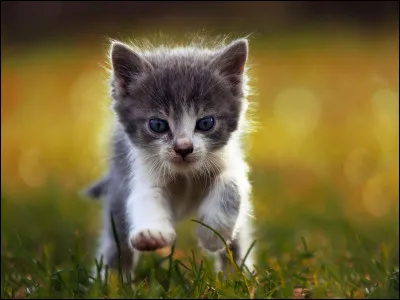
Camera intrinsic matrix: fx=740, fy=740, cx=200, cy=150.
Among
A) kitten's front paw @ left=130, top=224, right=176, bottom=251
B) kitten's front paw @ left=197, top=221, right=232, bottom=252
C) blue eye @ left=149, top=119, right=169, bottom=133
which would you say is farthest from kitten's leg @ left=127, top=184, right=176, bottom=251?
blue eye @ left=149, top=119, right=169, bottom=133

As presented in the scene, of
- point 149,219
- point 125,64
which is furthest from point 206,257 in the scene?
point 125,64

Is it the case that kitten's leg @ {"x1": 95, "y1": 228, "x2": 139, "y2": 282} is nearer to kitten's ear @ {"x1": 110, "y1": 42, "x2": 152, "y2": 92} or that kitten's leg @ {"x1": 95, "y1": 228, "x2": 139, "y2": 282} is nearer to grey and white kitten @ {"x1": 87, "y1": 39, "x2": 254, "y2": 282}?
grey and white kitten @ {"x1": 87, "y1": 39, "x2": 254, "y2": 282}

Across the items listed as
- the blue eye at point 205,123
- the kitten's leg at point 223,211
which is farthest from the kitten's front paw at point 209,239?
the blue eye at point 205,123

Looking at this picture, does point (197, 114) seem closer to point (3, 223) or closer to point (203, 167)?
point (203, 167)

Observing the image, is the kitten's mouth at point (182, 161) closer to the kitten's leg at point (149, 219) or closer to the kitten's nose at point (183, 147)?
the kitten's nose at point (183, 147)

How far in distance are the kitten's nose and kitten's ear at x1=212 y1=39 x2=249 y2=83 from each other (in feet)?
1.58

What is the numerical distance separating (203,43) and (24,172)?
322 centimetres

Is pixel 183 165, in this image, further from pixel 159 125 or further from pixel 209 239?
pixel 209 239

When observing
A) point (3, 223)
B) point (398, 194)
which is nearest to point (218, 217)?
point (3, 223)

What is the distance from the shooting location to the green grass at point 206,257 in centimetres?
293

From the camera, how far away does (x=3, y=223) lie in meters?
4.97

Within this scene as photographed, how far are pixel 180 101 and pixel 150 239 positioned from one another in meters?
0.63

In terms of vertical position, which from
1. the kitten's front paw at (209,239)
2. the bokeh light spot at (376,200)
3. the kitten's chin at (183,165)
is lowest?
the bokeh light spot at (376,200)

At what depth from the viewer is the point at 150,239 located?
305 cm
